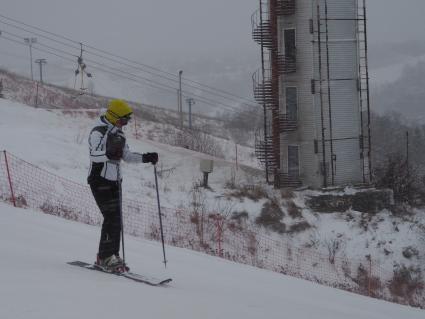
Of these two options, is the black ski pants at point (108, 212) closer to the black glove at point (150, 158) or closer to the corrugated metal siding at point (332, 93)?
the black glove at point (150, 158)

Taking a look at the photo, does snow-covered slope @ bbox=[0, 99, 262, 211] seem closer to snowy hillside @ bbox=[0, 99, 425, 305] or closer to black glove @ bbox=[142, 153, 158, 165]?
snowy hillside @ bbox=[0, 99, 425, 305]

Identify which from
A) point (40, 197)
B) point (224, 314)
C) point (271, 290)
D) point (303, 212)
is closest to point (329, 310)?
point (271, 290)

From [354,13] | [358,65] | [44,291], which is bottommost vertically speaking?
[44,291]

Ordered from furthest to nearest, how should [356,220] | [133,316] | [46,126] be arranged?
[46,126]
[356,220]
[133,316]

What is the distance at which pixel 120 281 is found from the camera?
23.5 ft

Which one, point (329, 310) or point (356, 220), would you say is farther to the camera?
point (356, 220)

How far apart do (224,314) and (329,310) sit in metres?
2.91

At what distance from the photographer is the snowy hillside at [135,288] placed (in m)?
5.69

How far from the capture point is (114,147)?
282 inches

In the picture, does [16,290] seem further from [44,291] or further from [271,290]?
[271,290]

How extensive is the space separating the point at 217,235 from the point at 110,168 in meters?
14.5

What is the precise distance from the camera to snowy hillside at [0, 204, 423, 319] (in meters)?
5.69

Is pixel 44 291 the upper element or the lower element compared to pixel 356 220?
upper

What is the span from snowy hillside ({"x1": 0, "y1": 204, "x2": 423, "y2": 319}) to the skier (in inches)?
13.9
